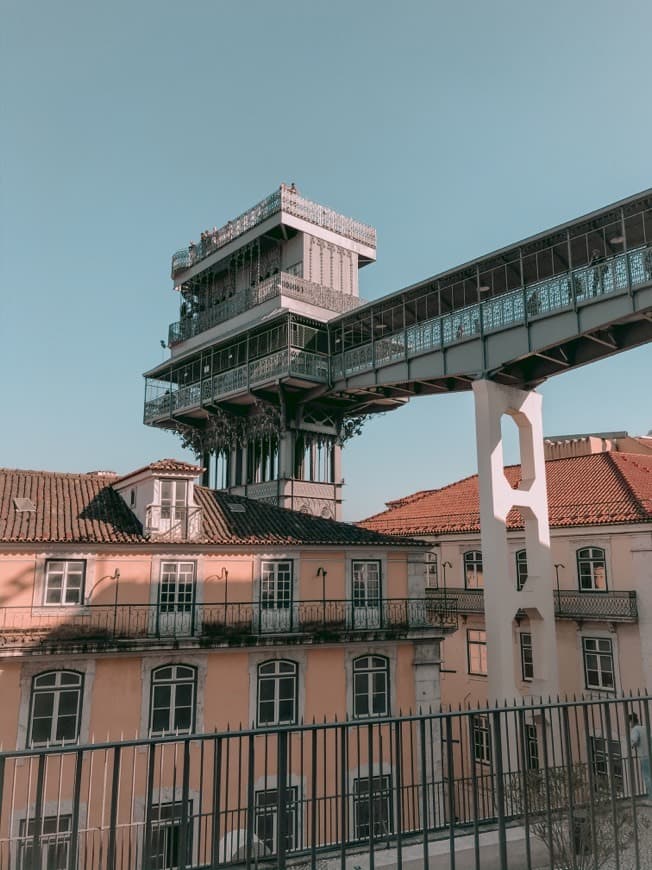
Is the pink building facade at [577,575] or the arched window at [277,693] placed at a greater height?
the pink building facade at [577,575]

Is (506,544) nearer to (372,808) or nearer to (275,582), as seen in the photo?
(275,582)

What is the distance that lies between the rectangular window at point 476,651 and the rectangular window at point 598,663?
15.4 feet

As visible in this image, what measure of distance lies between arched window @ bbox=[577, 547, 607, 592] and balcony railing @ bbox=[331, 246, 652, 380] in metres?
10.1

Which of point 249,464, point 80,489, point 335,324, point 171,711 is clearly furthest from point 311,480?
point 171,711

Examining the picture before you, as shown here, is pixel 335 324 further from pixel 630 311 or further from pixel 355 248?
pixel 630 311

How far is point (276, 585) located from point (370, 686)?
4.50 meters

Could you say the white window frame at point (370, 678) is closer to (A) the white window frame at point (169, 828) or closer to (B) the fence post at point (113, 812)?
(A) the white window frame at point (169, 828)

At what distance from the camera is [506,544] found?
22.1 metres

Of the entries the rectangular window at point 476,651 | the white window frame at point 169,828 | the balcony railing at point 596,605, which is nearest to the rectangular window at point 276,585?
the balcony railing at point 596,605

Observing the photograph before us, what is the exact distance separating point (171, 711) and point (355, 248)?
83.6 ft

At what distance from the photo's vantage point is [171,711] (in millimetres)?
19781

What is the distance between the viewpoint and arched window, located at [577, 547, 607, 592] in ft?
87.1

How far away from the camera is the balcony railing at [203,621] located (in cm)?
1920

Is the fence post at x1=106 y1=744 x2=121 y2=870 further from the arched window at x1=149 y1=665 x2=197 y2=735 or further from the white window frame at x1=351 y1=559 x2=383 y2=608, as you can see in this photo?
the white window frame at x1=351 y1=559 x2=383 y2=608
